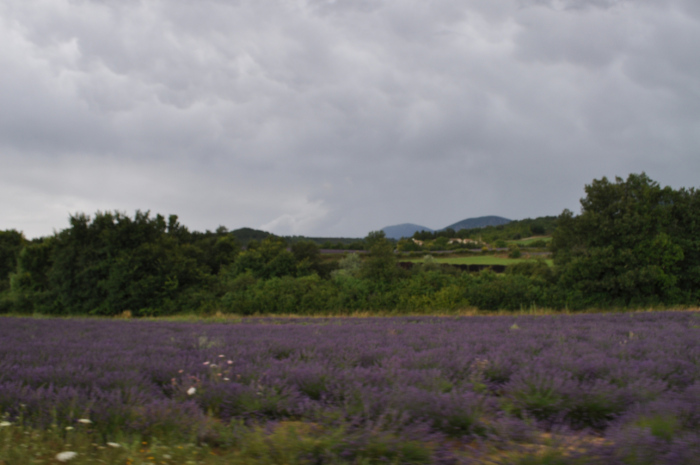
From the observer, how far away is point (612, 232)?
26.1 metres

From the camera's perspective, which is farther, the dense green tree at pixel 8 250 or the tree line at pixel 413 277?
the dense green tree at pixel 8 250

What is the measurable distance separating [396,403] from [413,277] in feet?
81.5

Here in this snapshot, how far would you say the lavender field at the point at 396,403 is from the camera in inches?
111

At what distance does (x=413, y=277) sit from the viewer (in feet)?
91.6

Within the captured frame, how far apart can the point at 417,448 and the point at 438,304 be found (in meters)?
23.0

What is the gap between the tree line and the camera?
83.1ft

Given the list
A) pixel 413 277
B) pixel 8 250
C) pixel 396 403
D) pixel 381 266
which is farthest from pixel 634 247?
pixel 8 250

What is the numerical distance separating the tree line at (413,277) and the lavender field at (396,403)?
20367mm

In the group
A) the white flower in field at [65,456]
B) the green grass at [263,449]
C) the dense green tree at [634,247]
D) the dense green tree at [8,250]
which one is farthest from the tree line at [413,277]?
the dense green tree at [8,250]

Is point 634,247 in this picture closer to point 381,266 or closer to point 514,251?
point 381,266

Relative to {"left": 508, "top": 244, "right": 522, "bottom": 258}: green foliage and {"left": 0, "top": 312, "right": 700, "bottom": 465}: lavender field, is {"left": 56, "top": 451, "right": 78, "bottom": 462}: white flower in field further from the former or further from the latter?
{"left": 508, "top": 244, "right": 522, "bottom": 258}: green foliage

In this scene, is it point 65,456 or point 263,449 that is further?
point 263,449

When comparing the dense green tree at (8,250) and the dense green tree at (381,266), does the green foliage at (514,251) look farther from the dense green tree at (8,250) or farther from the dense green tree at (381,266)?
the dense green tree at (8,250)

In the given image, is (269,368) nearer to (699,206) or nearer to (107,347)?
(107,347)
